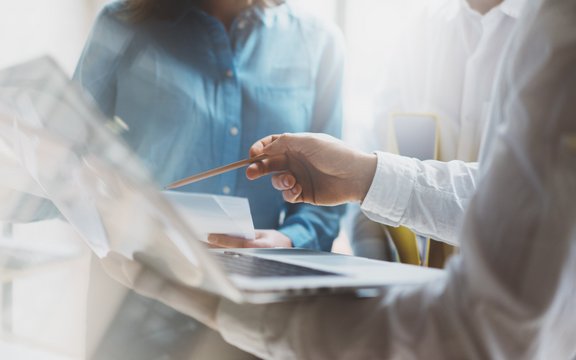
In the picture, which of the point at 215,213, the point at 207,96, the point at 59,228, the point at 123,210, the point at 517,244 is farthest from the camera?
the point at 59,228

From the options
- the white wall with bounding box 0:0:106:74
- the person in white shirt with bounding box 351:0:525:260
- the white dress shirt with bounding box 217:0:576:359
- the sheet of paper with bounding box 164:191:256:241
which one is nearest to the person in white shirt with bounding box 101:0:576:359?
the white dress shirt with bounding box 217:0:576:359

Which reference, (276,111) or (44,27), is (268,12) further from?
(44,27)

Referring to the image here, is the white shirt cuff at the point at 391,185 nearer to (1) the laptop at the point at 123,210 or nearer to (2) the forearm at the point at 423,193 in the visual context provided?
(2) the forearm at the point at 423,193

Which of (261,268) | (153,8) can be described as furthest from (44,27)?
(261,268)

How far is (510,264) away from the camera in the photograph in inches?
11.7

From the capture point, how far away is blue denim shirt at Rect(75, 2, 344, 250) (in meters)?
0.97

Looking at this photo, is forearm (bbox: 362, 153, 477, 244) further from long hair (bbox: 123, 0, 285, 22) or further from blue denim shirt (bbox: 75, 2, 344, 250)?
long hair (bbox: 123, 0, 285, 22)

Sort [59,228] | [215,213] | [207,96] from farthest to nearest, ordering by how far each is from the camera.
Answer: [59,228]
[207,96]
[215,213]

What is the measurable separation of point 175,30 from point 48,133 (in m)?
0.62

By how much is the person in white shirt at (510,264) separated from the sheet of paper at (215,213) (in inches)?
10.7

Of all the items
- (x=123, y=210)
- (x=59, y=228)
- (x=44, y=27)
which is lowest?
(x=59, y=228)

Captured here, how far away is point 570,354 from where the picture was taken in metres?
0.39

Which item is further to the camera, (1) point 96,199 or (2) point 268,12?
(2) point 268,12

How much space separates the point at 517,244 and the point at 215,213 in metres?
0.42
